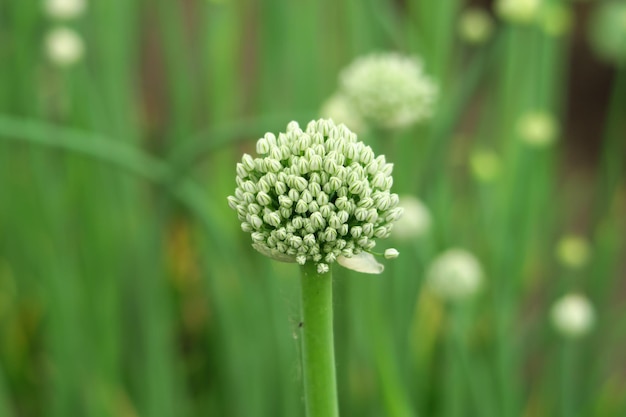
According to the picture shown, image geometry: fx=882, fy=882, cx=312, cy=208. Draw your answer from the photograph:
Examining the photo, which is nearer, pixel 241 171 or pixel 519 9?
pixel 241 171

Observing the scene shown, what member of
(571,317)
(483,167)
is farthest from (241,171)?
(483,167)

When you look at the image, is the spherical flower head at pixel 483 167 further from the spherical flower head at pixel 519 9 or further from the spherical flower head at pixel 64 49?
the spherical flower head at pixel 64 49

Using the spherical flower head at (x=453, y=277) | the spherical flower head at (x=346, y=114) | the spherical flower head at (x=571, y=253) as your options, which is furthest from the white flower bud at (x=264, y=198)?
the spherical flower head at (x=571, y=253)

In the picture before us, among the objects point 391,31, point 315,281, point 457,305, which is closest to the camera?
point 315,281

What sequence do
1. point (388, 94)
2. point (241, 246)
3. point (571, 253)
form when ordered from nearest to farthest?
point (388, 94)
point (571, 253)
point (241, 246)

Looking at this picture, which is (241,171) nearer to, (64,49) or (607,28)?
(64,49)

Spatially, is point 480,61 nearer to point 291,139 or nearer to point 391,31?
point 391,31

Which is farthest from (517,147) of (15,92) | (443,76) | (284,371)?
(15,92)
